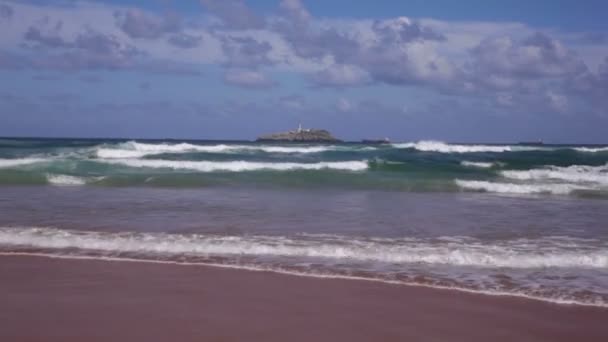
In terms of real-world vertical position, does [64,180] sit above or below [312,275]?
above

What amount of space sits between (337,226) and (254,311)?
3904 mm

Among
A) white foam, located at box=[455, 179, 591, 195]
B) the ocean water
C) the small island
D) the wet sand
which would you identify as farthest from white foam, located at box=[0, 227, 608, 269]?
the small island

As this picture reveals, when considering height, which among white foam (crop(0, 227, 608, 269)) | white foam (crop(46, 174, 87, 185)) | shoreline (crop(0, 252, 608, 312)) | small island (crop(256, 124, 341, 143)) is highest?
small island (crop(256, 124, 341, 143))

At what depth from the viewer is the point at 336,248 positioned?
6348mm

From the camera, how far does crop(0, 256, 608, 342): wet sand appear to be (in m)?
3.78

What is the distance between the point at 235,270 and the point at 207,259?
55cm

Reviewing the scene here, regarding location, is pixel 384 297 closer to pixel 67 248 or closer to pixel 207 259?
pixel 207 259

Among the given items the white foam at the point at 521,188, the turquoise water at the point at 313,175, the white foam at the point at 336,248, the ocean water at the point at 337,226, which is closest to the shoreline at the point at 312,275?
the ocean water at the point at 337,226

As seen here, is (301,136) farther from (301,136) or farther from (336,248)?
(336,248)

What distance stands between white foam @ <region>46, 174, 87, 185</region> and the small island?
57.1 metres

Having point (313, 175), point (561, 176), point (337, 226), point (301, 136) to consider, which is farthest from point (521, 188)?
point (301, 136)

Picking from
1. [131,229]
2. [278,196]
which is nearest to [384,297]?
[131,229]

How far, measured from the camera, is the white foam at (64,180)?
15.1 meters

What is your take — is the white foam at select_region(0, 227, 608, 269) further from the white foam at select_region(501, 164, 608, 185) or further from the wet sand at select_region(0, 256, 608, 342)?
the white foam at select_region(501, 164, 608, 185)
